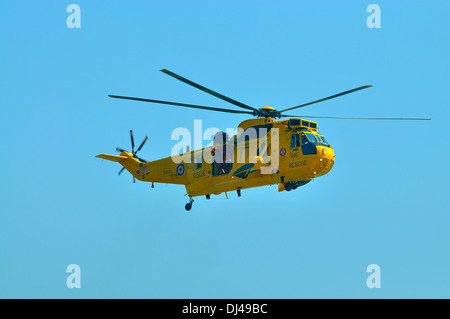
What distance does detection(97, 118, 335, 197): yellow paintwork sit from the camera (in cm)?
3309

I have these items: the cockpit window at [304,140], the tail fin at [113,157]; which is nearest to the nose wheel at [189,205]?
the tail fin at [113,157]

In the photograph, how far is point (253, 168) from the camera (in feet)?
112

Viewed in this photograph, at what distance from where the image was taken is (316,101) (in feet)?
104

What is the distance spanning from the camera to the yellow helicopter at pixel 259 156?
33031mm

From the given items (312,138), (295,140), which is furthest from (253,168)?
(312,138)

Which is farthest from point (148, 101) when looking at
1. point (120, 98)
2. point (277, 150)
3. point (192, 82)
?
point (277, 150)

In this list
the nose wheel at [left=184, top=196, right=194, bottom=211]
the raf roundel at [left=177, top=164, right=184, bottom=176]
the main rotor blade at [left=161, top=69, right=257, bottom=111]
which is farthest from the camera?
the raf roundel at [left=177, top=164, right=184, bottom=176]

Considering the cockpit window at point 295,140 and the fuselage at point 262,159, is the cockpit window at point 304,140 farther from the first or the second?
the cockpit window at point 295,140

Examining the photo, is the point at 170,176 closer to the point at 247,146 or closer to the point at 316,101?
the point at 247,146

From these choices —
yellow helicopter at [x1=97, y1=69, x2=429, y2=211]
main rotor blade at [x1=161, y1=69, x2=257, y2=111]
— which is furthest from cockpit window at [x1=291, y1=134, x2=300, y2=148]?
main rotor blade at [x1=161, y1=69, x2=257, y2=111]

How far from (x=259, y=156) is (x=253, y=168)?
857 mm

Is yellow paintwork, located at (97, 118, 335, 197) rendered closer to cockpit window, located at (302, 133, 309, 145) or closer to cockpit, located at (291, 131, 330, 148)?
cockpit, located at (291, 131, 330, 148)

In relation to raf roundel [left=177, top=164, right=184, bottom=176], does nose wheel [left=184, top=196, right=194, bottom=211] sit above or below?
below

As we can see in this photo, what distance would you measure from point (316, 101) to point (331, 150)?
131 inches
